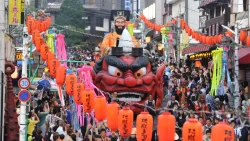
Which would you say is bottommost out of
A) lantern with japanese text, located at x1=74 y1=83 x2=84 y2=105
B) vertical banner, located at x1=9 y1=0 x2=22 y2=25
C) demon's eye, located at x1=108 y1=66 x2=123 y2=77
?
lantern with japanese text, located at x1=74 y1=83 x2=84 y2=105

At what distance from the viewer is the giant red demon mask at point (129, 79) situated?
25.7 m

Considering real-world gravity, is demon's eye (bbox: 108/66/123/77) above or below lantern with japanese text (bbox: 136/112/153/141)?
above

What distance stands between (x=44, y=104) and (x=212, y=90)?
21.8 feet

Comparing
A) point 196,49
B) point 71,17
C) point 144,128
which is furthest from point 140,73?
point 71,17

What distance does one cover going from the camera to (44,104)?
81.9 feet

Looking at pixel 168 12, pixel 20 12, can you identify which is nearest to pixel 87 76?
pixel 20 12

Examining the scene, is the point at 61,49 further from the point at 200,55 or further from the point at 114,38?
the point at 200,55

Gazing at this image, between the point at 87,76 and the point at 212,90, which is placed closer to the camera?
the point at 87,76

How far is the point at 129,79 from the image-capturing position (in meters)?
25.4

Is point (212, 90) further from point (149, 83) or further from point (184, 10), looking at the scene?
point (184, 10)

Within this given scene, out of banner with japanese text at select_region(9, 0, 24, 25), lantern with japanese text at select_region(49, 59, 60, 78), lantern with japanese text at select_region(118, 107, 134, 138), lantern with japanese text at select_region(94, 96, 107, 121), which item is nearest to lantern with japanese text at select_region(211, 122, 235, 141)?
lantern with japanese text at select_region(118, 107, 134, 138)

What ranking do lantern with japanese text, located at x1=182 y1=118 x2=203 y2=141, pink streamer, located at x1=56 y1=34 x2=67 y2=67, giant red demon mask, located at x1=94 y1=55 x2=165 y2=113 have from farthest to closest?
pink streamer, located at x1=56 y1=34 x2=67 y2=67 < giant red demon mask, located at x1=94 y1=55 x2=165 y2=113 < lantern with japanese text, located at x1=182 y1=118 x2=203 y2=141

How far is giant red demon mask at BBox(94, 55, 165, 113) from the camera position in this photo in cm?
2566

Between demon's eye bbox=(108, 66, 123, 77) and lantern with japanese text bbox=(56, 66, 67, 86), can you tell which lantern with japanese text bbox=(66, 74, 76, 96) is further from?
demon's eye bbox=(108, 66, 123, 77)
